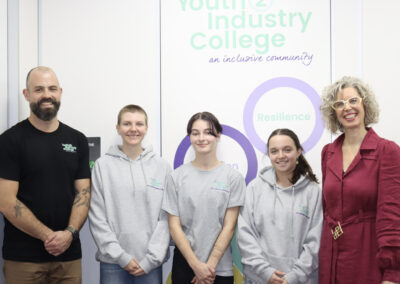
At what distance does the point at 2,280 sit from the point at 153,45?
2.13 m

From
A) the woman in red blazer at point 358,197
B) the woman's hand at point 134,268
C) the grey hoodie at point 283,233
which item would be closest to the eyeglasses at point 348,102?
the woman in red blazer at point 358,197

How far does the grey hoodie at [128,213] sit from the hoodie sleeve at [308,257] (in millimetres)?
840

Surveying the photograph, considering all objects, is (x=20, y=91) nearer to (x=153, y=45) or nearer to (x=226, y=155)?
(x=153, y=45)

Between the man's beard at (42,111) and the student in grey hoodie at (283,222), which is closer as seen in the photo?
the student in grey hoodie at (283,222)

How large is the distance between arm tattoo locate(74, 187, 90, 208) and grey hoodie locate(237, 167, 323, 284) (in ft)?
3.42

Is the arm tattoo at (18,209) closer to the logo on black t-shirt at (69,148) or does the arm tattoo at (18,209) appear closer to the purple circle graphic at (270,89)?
the logo on black t-shirt at (69,148)

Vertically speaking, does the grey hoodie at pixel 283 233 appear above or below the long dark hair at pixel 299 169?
below

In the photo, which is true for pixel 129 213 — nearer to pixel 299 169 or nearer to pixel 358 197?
pixel 299 169

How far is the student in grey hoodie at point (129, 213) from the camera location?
2332 mm

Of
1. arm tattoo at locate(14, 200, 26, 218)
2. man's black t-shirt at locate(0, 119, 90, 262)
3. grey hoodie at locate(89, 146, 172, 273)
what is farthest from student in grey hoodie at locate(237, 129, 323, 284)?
arm tattoo at locate(14, 200, 26, 218)

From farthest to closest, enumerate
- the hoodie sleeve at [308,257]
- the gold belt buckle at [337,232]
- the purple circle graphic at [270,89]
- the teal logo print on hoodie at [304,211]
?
the purple circle graphic at [270,89] < the teal logo print on hoodie at [304,211] < the hoodie sleeve at [308,257] < the gold belt buckle at [337,232]

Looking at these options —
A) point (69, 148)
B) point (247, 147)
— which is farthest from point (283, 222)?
point (69, 148)

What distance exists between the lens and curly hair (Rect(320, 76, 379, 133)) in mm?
2066

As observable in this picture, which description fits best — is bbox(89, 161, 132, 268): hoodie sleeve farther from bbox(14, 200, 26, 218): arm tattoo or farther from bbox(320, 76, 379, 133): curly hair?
bbox(320, 76, 379, 133): curly hair
